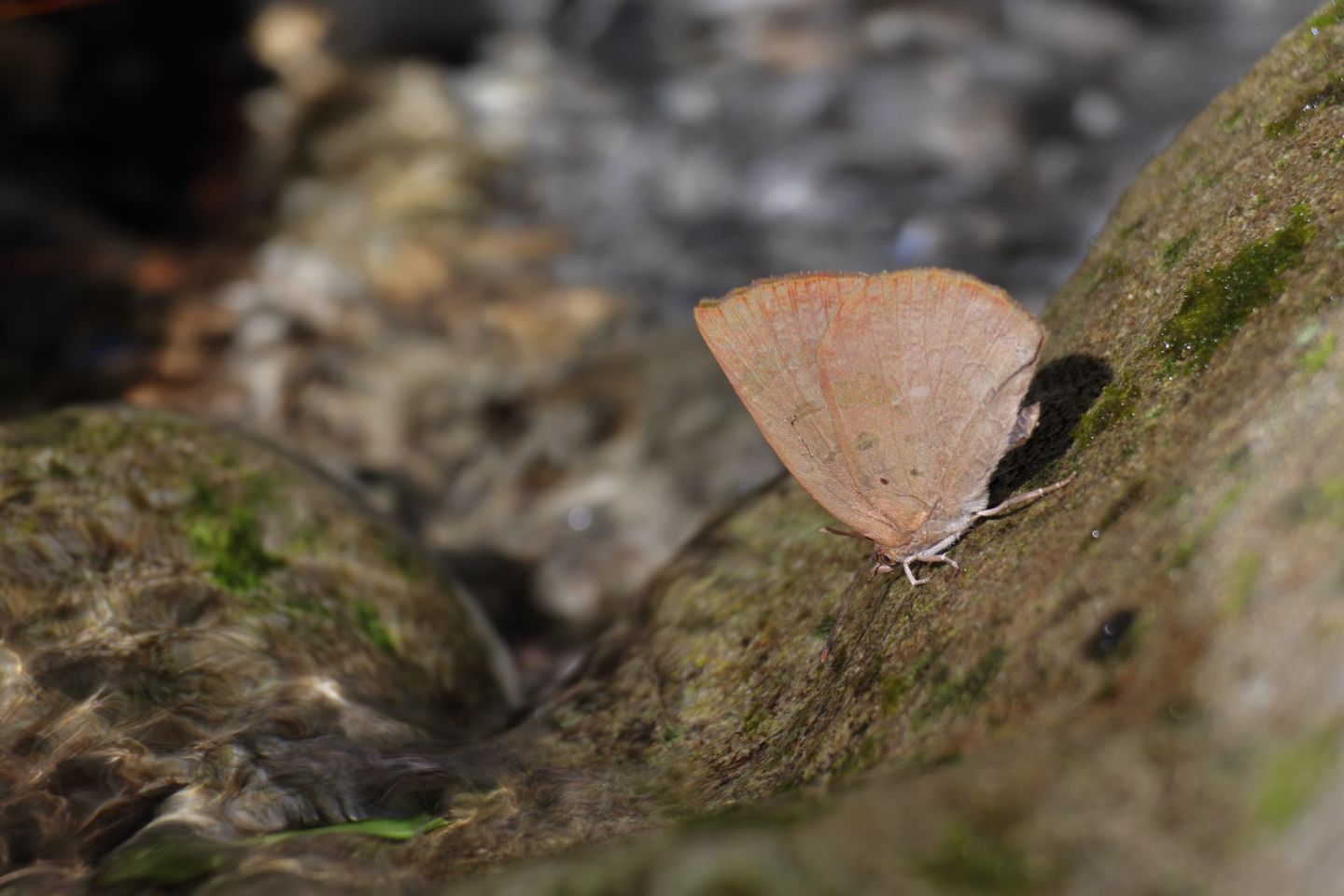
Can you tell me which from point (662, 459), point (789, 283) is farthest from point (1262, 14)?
point (789, 283)

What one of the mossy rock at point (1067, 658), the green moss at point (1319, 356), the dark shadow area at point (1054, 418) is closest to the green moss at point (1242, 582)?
the mossy rock at point (1067, 658)

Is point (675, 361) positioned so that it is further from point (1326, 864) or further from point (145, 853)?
point (1326, 864)

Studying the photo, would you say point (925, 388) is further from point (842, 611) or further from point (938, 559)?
point (842, 611)

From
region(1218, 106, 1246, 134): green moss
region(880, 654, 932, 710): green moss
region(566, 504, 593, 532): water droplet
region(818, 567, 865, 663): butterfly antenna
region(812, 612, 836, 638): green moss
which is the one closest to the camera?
region(880, 654, 932, 710): green moss

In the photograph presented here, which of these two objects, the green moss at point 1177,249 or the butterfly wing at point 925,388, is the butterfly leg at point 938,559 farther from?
the green moss at point 1177,249

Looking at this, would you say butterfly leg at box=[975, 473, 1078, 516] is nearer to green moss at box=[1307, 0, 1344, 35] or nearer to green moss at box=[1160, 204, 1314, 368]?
green moss at box=[1160, 204, 1314, 368]

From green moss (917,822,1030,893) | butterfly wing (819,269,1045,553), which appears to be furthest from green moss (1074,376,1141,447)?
green moss (917,822,1030,893)
